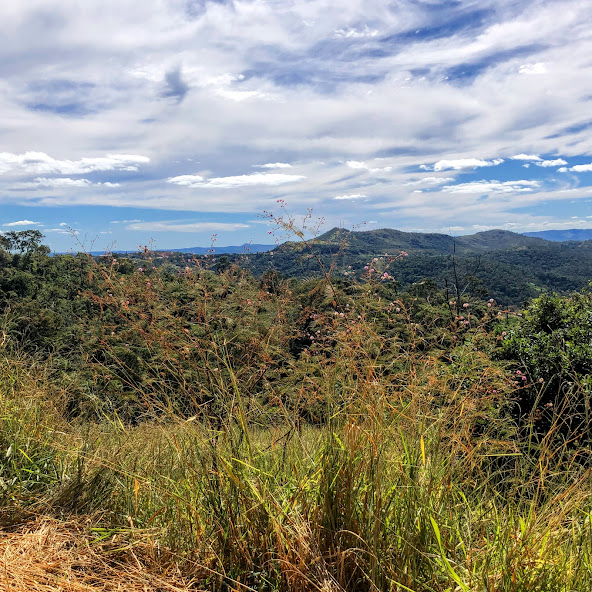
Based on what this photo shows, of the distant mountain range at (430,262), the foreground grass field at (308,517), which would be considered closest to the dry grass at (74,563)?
the foreground grass field at (308,517)

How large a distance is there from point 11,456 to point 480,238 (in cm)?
14388

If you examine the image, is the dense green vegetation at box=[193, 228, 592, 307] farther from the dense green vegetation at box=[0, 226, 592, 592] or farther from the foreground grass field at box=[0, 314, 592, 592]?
the foreground grass field at box=[0, 314, 592, 592]

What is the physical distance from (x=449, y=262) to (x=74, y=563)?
1346 cm

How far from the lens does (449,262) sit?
45.1ft

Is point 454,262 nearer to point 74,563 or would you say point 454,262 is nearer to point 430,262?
point 74,563

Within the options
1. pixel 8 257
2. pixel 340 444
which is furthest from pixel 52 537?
pixel 8 257

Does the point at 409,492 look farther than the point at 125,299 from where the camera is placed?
No

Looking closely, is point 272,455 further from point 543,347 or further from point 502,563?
point 543,347

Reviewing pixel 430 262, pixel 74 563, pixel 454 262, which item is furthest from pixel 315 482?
pixel 430 262

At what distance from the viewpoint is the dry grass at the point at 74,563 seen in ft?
5.02

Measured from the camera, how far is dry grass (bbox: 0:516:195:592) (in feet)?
5.02

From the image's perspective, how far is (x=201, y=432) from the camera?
2066mm

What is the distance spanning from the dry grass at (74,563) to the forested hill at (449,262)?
6.47 ft

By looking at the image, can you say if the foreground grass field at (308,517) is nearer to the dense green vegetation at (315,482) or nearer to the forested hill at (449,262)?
the dense green vegetation at (315,482)
